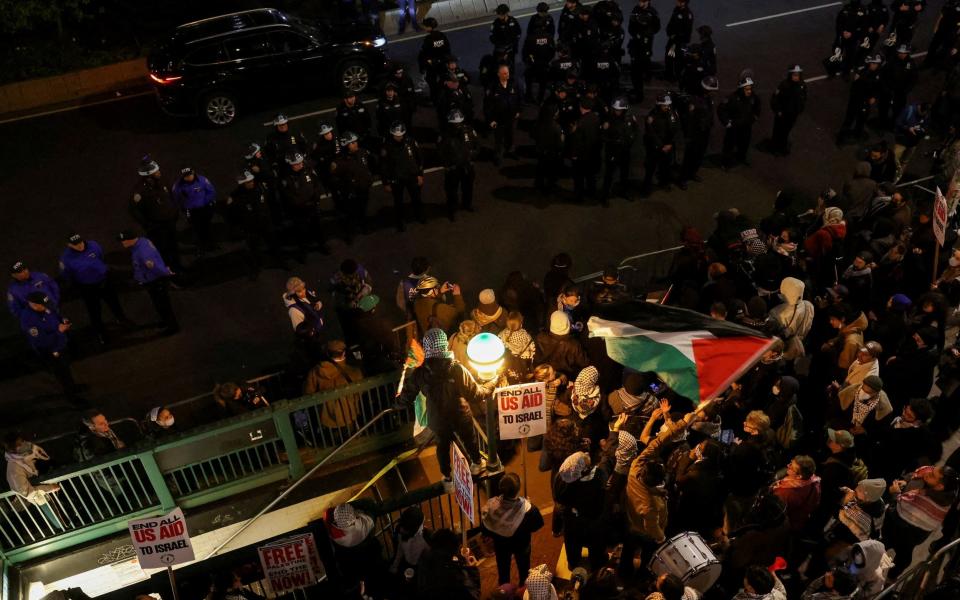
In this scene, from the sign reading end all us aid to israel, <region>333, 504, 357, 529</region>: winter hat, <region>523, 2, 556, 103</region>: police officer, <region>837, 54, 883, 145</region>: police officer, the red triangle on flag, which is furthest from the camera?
<region>523, 2, 556, 103</region>: police officer

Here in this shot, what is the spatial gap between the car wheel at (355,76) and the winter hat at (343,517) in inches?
454

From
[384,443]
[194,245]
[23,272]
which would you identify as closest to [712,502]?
[384,443]

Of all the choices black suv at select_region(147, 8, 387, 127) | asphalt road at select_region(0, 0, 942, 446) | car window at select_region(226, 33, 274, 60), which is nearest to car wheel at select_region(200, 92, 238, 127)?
black suv at select_region(147, 8, 387, 127)

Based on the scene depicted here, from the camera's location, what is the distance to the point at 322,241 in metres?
13.5

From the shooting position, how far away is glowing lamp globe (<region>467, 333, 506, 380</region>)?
7508 mm

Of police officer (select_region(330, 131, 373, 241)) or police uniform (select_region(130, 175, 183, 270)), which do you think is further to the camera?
police officer (select_region(330, 131, 373, 241))

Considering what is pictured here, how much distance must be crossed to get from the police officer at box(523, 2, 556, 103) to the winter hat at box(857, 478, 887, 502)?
11.3 meters

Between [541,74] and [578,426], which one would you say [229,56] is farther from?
[578,426]

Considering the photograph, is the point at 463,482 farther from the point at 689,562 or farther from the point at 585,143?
the point at 585,143


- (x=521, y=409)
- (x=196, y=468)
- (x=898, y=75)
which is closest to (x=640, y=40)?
(x=898, y=75)

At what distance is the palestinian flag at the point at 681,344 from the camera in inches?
292

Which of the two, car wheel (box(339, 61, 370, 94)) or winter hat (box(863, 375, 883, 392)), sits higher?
car wheel (box(339, 61, 370, 94))

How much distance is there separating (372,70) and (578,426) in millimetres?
10670

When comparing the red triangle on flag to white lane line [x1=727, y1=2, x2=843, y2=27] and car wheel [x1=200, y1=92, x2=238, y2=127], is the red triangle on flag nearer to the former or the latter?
car wheel [x1=200, y1=92, x2=238, y2=127]
